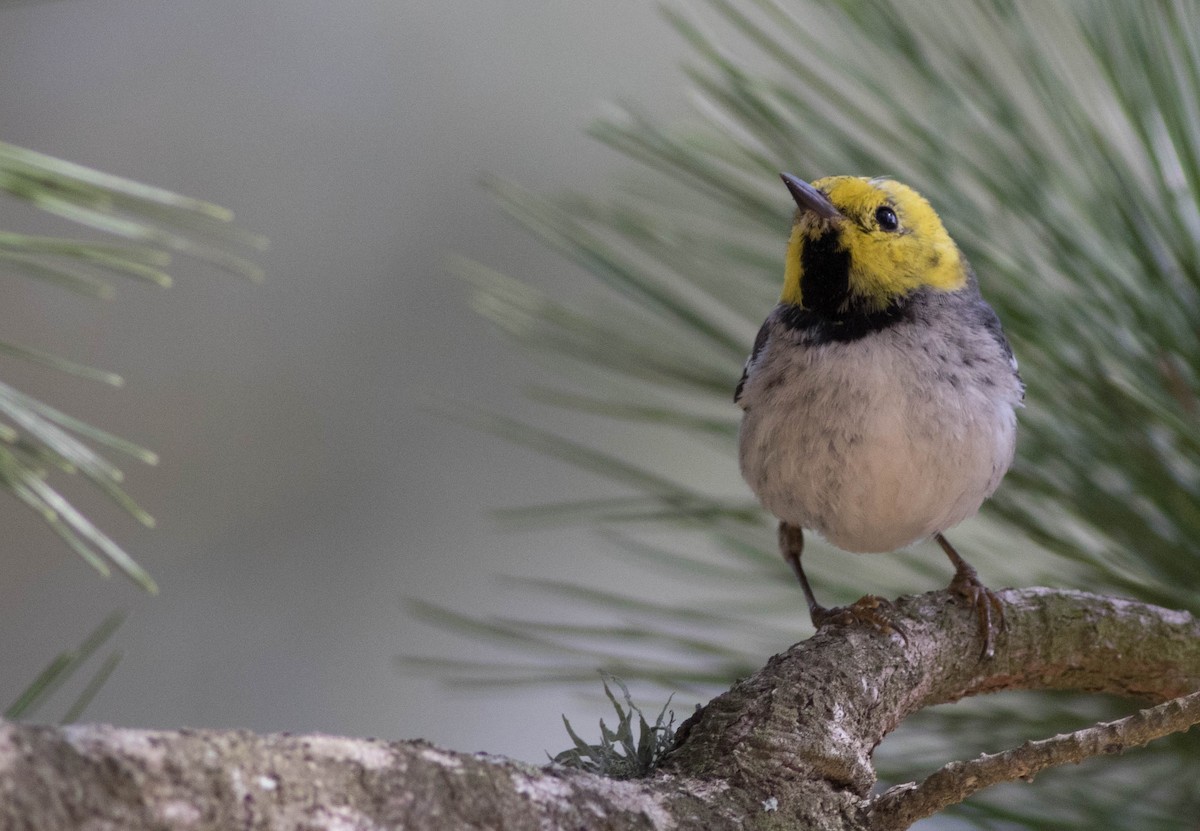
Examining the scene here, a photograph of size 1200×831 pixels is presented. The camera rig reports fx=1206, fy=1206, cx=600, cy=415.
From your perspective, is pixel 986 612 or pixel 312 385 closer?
pixel 986 612

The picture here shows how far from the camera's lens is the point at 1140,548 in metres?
0.76

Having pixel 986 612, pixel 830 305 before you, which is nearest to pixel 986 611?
pixel 986 612

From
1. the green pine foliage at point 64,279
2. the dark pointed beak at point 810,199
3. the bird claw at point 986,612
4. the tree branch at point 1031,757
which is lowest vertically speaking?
the green pine foliage at point 64,279

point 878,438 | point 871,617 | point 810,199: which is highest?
point 810,199

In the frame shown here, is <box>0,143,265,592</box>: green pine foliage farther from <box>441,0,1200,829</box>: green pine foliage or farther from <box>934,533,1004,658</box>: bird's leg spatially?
<box>934,533,1004,658</box>: bird's leg

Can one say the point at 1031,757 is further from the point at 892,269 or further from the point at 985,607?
the point at 892,269

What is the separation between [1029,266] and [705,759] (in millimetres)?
455

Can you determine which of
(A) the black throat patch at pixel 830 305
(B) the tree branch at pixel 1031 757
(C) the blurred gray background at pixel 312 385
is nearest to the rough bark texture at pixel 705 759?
(B) the tree branch at pixel 1031 757

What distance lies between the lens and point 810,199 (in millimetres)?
837

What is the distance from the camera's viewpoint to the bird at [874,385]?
0.81 m

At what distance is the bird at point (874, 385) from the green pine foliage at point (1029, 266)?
0.03 meters

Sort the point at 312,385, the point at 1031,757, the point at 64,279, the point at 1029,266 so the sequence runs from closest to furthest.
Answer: the point at 1031,757, the point at 64,279, the point at 1029,266, the point at 312,385

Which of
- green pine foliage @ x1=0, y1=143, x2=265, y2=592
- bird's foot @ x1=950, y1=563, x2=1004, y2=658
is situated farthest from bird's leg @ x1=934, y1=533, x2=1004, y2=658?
green pine foliage @ x1=0, y1=143, x2=265, y2=592

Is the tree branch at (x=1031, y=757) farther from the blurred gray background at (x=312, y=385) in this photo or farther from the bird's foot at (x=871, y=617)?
the blurred gray background at (x=312, y=385)
